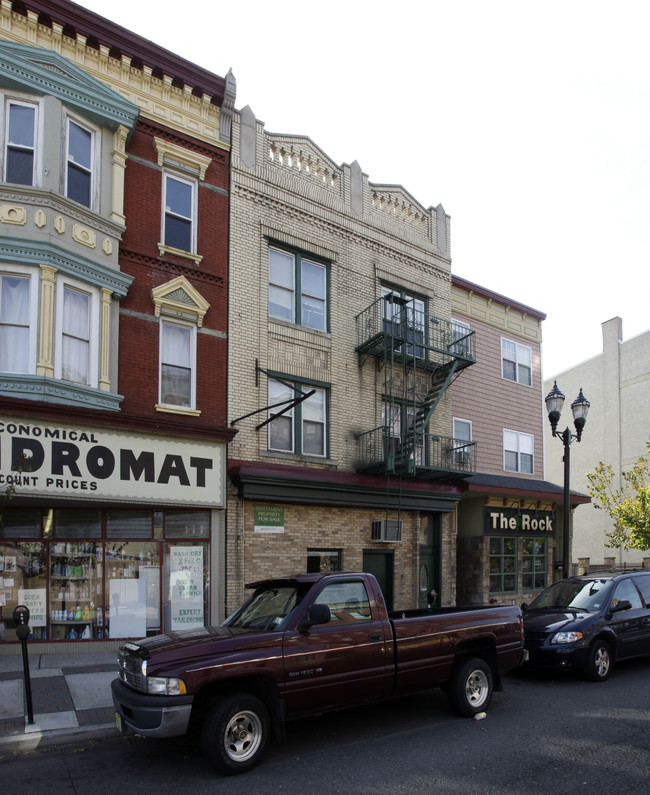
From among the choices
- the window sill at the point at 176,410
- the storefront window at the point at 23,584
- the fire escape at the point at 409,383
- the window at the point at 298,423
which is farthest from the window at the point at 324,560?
the storefront window at the point at 23,584

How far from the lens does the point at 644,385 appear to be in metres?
32.4

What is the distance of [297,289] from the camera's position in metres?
16.7

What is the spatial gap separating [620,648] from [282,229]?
1140 centimetres

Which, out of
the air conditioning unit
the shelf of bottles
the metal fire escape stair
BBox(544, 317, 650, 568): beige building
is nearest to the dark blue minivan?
the air conditioning unit

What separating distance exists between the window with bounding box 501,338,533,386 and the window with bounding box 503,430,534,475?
187 centimetres

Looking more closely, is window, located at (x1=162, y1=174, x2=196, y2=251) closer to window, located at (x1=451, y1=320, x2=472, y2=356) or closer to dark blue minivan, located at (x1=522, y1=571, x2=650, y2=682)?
window, located at (x1=451, y1=320, x2=472, y2=356)

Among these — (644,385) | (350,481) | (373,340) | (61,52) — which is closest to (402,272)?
(373,340)

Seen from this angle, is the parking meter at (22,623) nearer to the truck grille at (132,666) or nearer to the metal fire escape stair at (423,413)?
the truck grille at (132,666)

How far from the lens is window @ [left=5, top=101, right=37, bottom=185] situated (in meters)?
12.4

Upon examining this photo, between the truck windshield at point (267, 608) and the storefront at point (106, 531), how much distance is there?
524cm

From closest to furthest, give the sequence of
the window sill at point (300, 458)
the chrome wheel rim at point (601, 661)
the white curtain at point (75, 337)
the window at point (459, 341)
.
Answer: the chrome wheel rim at point (601, 661)
the white curtain at point (75, 337)
the window sill at point (300, 458)
the window at point (459, 341)

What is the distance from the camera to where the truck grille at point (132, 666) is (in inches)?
257

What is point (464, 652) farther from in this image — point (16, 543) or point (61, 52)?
point (61, 52)

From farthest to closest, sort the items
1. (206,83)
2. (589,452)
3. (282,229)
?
(589,452) → (282,229) → (206,83)
